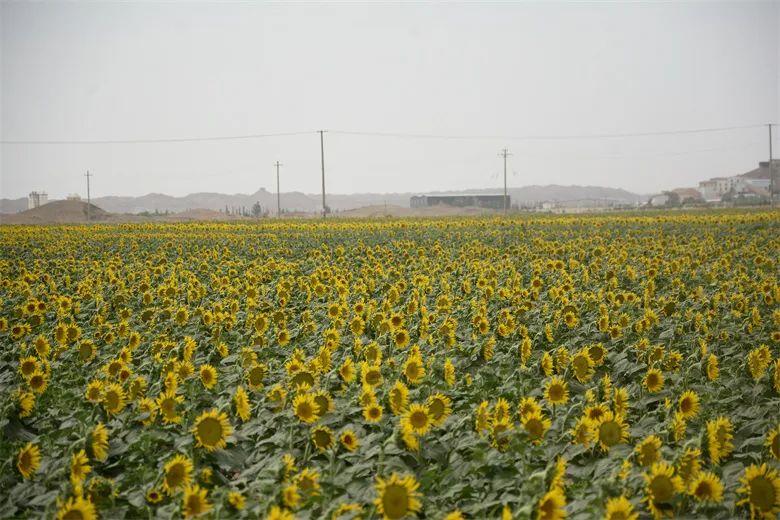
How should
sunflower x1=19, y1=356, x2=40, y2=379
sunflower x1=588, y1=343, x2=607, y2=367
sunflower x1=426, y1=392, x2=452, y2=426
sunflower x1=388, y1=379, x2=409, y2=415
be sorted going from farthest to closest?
1. sunflower x1=588, y1=343, x2=607, y2=367
2. sunflower x1=19, y1=356, x2=40, y2=379
3. sunflower x1=388, y1=379, x2=409, y2=415
4. sunflower x1=426, y1=392, x2=452, y2=426

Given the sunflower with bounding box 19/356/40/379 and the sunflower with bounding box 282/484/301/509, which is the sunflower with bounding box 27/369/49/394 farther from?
the sunflower with bounding box 282/484/301/509

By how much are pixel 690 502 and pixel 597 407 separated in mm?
738

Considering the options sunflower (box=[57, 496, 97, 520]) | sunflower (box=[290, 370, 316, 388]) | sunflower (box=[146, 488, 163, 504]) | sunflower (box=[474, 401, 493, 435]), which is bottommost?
sunflower (box=[146, 488, 163, 504])

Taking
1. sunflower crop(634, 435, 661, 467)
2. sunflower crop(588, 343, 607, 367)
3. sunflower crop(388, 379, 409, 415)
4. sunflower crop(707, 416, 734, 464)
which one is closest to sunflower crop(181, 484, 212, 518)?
sunflower crop(388, 379, 409, 415)

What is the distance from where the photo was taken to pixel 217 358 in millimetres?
6062

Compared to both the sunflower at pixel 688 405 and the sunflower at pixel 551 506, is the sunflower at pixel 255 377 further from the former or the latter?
the sunflower at pixel 688 405

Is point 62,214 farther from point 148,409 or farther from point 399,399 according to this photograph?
point 399,399

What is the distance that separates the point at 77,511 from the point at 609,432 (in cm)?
264

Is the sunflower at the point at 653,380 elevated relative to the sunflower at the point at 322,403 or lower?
lower

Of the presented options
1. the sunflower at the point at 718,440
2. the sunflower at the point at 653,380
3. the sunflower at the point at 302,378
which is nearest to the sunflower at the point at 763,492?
the sunflower at the point at 718,440

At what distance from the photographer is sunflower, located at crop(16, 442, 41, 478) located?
3.49 m

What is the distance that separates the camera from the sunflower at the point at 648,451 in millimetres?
3283

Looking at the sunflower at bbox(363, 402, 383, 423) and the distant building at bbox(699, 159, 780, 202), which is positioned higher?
the distant building at bbox(699, 159, 780, 202)

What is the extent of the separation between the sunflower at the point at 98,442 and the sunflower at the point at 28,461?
0.27 meters
